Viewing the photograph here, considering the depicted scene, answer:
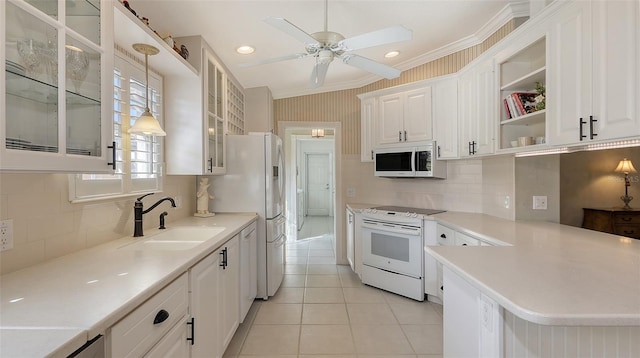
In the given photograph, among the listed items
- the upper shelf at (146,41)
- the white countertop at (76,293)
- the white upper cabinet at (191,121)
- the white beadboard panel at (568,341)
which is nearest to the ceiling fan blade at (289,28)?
the upper shelf at (146,41)

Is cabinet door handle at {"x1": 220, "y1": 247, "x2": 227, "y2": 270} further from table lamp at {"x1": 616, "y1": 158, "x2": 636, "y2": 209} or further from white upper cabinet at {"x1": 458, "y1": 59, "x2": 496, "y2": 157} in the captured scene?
table lamp at {"x1": 616, "y1": 158, "x2": 636, "y2": 209}

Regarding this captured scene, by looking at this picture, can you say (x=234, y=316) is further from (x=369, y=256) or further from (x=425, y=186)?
(x=425, y=186)

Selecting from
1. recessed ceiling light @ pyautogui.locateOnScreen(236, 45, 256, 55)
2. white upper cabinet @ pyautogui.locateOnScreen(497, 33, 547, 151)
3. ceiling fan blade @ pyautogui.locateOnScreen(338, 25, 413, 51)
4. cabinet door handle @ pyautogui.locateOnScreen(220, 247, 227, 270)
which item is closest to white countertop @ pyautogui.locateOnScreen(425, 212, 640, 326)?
white upper cabinet @ pyautogui.locateOnScreen(497, 33, 547, 151)

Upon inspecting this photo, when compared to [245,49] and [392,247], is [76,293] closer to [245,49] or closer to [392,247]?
[245,49]

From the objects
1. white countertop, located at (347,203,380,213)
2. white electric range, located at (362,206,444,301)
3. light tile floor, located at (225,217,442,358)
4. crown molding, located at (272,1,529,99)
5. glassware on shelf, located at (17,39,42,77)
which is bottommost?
light tile floor, located at (225,217,442,358)

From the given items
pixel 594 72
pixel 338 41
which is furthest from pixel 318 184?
pixel 594 72

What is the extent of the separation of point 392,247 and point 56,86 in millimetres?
2977

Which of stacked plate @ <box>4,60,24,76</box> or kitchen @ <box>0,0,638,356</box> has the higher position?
stacked plate @ <box>4,60,24,76</box>

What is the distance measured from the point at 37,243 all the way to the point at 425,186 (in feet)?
11.1

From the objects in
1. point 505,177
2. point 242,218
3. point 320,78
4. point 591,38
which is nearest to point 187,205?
point 242,218

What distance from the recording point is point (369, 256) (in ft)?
11.3

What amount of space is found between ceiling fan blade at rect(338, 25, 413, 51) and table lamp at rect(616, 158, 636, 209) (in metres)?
3.30

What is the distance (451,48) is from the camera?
10.4ft

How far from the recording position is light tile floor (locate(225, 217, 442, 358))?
2240mm
